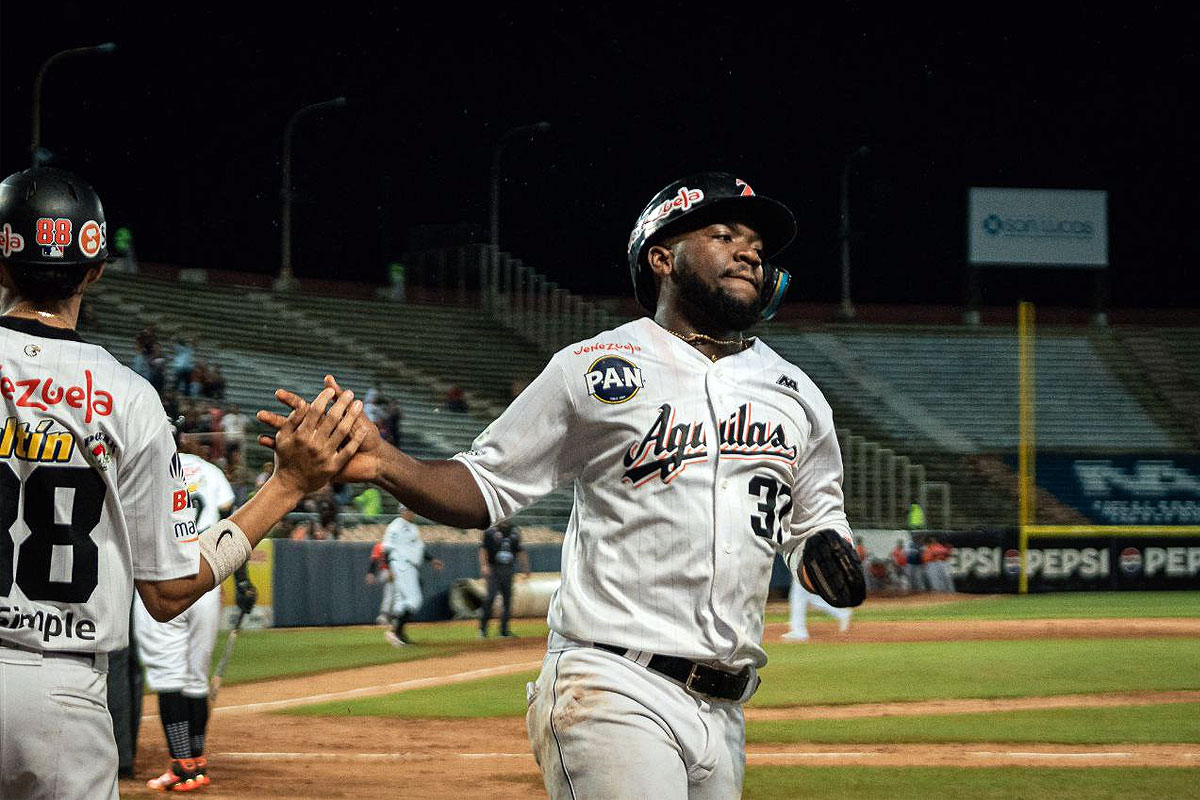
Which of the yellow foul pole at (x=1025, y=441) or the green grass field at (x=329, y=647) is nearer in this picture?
the green grass field at (x=329, y=647)

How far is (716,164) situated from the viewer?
58531mm

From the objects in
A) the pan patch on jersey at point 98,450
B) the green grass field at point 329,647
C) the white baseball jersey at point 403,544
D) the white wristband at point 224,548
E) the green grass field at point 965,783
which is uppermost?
the pan patch on jersey at point 98,450

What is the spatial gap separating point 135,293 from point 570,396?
36.0 meters

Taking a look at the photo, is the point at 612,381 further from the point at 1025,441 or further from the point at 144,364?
the point at 1025,441

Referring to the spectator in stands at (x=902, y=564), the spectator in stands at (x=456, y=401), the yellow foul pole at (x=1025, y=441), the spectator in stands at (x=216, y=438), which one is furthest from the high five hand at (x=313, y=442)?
the spectator in stands at (x=456, y=401)

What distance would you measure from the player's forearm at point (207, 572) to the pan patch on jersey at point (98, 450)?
1.11ft

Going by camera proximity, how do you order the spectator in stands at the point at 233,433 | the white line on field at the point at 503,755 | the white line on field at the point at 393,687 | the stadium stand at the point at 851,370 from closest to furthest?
the white line on field at the point at 503,755 → the white line on field at the point at 393,687 → the spectator in stands at the point at 233,433 → the stadium stand at the point at 851,370

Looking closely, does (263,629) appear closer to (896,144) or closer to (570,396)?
(570,396)

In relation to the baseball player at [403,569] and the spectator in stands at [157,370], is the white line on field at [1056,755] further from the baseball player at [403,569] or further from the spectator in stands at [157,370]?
the spectator in stands at [157,370]

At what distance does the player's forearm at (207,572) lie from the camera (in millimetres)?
3689

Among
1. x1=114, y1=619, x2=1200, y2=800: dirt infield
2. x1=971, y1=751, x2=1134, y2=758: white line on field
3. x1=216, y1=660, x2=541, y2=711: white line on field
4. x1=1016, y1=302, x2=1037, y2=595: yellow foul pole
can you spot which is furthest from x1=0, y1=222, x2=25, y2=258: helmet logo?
x1=1016, y1=302, x2=1037, y2=595: yellow foul pole

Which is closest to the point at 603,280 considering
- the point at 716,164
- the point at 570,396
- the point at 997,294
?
the point at 716,164

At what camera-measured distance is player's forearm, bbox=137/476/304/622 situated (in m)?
3.69

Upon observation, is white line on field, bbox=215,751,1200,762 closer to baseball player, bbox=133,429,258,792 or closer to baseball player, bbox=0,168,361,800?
baseball player, bbox=133,429,258,792
